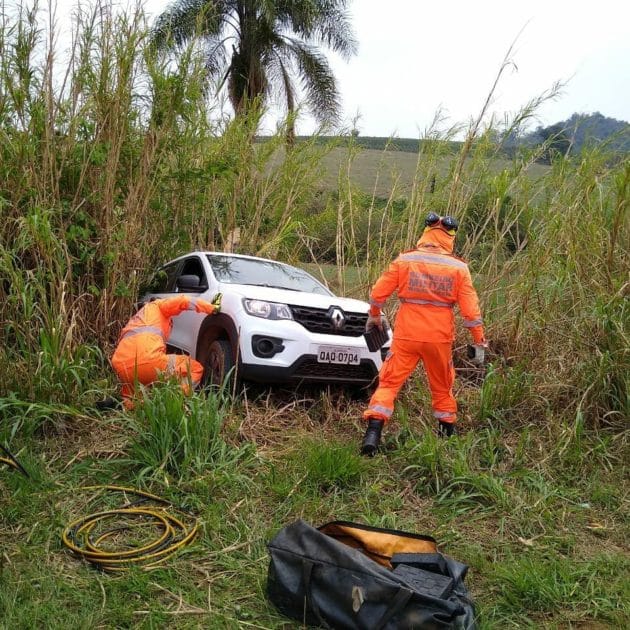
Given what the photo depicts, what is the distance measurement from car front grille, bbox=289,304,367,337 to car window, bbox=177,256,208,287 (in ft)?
3.71

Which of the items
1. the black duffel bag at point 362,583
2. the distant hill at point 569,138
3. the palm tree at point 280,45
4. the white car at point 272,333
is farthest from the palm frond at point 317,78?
the black duffel bag at point 362,583

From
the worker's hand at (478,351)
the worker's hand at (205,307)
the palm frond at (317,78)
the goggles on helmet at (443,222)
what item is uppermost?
the palm frond at (317,78)

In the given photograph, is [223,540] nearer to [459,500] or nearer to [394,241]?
[459,500]

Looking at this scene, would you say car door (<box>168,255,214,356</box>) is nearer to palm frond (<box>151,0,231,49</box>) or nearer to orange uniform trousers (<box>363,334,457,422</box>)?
orange uniform trousers (<box>363,334,457,422</box>)

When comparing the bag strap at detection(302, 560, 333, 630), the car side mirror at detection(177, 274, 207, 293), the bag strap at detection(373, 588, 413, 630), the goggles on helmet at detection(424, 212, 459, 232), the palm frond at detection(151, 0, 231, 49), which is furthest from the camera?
the palm frond at detection(151, 0, 231, 49)

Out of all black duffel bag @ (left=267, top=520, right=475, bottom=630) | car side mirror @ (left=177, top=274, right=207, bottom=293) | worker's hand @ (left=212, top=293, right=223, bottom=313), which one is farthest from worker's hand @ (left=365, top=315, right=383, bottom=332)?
black duffel bag @ (left=267, top=520, right=475, bottom=630)

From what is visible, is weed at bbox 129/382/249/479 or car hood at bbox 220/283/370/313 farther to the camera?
car hood at bbox 220/283/370/313

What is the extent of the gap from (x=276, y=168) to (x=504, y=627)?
7035mm

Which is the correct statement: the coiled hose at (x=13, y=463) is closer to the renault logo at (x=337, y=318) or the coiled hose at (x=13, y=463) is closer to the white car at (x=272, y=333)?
the white car at (x=272, y=333)

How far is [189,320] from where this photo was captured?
6.30 metres

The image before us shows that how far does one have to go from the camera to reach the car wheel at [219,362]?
5.42 metres

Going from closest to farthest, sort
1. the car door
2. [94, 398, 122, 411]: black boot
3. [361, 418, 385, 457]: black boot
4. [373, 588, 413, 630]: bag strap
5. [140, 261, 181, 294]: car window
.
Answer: [373, 588, 413, 630]: bag strap
[361, 418, 385, 457]: black boot
[94, 398, 122, 411]: black boot
the car door
[140, 261, 181, 294]: car window

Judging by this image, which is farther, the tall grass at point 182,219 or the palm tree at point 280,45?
the palm tree at point 280,45

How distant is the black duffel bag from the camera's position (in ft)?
8.89
